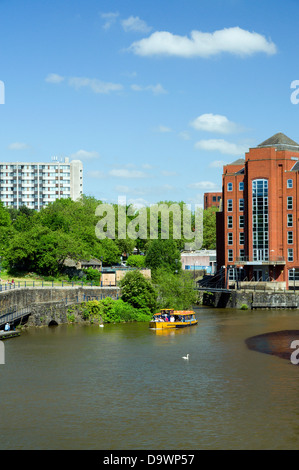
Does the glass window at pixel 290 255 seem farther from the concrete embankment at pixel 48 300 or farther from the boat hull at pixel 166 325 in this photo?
the boat hull at pixel 166 325

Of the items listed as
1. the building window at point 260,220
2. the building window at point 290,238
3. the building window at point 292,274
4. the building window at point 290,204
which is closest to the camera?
the building window at point 292,274

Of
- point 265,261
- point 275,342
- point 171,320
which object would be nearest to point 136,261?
point 265,261

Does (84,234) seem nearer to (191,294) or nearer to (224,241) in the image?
(224,241)

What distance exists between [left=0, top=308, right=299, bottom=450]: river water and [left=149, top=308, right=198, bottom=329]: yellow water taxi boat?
6.74 meters

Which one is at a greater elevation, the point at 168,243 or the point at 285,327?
the point at 168,243

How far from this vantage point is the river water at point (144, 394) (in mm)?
33562

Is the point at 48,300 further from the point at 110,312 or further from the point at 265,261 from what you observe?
the point at 265,261

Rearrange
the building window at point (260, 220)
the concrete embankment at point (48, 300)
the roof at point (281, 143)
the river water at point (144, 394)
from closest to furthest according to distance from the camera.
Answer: the river water at point (144, 394), the concrete embankment at point (48, 300), the building window at point (260, 220), the roof at point (281, 143)

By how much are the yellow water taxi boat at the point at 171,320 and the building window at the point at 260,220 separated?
109 feet

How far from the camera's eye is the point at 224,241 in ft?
376

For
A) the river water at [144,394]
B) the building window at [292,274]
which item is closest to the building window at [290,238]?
the building window at [292,274]

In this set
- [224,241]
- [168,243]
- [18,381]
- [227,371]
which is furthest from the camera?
[168,243]
